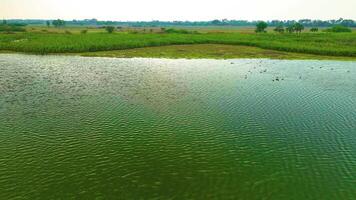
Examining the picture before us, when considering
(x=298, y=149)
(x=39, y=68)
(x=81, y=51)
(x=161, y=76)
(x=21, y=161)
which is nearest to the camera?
(x=21, y=161)

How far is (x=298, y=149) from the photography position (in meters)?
21.5

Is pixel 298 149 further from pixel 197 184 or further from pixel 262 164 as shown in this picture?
pixel 197 184

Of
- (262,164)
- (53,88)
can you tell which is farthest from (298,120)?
(53,88)

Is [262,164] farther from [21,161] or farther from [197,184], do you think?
[21,161]

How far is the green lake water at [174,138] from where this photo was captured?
16.5 metres

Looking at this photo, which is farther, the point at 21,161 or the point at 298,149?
the point at 298,149

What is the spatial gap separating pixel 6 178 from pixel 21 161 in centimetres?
197

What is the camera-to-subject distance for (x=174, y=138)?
74.6 ft

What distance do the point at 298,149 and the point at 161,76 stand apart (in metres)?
27.7

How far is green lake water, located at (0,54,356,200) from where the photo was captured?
54.3ft

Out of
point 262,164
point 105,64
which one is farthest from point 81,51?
point 262,164

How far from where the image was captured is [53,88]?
121 ft

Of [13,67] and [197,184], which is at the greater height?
[13,67]

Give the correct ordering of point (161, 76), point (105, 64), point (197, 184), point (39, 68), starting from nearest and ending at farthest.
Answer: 1. point (197, 184)
2. point (161, 76)
3. point (39, 68)
4. point (105, 64)
